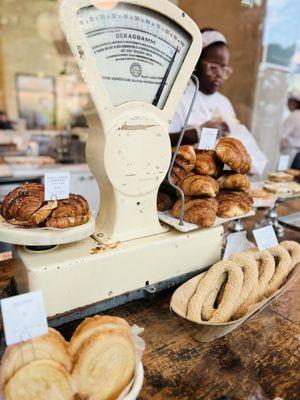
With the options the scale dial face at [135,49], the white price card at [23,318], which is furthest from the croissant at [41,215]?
the scale dial face at [135,49]

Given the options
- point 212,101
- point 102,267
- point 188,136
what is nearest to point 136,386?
point 102,267

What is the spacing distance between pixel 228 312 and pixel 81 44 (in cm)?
76

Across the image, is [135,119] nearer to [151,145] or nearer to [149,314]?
[151,145]

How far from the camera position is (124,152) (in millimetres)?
913

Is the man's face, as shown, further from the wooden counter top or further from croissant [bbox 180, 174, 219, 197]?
the wooden counter top

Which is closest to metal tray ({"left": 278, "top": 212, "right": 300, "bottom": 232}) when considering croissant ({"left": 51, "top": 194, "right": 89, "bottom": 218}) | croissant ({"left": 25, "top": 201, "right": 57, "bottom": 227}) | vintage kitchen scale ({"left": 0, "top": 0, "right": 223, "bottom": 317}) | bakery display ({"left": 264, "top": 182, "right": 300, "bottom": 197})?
bakery display ({"left": 264, "top": 182, "right": 300, "bottom": 197})

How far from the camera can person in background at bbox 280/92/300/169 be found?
13.3ft

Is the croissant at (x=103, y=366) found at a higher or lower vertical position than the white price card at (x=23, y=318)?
lower

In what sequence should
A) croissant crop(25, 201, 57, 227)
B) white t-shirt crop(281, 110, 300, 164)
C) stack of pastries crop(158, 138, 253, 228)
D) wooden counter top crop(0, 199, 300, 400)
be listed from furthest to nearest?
white t-shirt crop(281, 110, 300, 164)
stack of pastries crop(158, 138, 253, 228)
croissant crop(25, 201, 57, 227)
wooden counter top crop(0, 199, 300, 400)

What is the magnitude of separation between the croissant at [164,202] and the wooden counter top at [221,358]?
0.32 m

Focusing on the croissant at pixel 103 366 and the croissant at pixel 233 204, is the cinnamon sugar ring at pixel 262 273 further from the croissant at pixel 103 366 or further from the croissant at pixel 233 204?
the croissant at pixel 103 366

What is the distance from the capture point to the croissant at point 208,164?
1134mm

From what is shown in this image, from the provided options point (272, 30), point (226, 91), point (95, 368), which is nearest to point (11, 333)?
point (95, 368)

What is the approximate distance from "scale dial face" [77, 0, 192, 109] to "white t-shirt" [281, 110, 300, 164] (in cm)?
350
